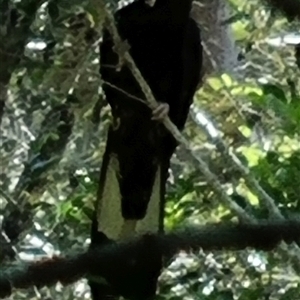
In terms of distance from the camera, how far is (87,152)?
1.29m

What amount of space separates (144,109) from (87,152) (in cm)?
12

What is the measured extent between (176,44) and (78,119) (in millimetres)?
225

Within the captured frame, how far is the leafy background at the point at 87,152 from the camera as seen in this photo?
104 cm

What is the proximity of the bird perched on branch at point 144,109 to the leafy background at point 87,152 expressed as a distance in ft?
0.08

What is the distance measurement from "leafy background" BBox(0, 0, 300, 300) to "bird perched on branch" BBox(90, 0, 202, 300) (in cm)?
2

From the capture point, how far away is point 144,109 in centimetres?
131

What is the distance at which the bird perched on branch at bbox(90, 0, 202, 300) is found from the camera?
1250 mm

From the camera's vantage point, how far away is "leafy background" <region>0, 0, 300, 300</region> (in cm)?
104

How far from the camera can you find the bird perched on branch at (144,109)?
4.10ft

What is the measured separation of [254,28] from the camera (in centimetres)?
148

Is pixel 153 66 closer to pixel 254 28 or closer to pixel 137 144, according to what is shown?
pixel 137 144

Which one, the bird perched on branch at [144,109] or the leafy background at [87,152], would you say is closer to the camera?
the leafy background at [87,152]

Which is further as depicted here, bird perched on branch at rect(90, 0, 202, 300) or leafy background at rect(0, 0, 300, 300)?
bird perched on branch at rect(90, 0, 202, 300)

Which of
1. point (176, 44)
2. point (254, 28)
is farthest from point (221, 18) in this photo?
point (176, 44)
